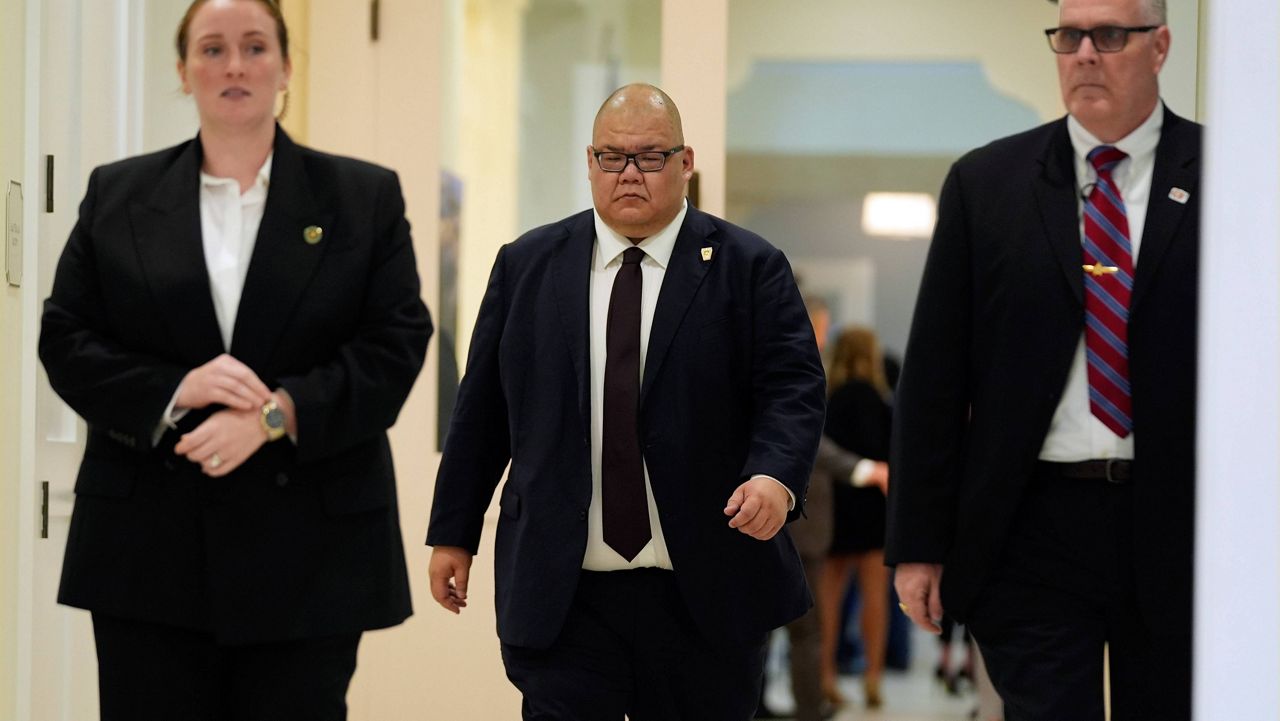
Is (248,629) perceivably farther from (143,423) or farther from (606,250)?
(606,250)

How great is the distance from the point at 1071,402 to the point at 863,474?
4553 mm

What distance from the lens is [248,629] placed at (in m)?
2.81

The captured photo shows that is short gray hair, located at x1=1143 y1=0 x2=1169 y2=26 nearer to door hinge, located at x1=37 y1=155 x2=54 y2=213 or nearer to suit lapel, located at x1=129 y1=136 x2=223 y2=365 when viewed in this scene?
suit lapel, located at x1=129 y1=136 x2=223 y2=365

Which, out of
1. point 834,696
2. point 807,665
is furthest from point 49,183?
point 834,696

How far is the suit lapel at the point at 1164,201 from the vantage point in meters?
2.87

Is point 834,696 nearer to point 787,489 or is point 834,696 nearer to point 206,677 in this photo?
point 787,489

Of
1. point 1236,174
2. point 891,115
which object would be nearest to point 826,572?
point 891,115

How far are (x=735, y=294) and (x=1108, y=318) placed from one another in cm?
69

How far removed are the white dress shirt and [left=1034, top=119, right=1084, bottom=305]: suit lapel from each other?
1403 mm

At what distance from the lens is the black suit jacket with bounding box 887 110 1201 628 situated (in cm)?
280

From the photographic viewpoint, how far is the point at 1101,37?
2.93 m

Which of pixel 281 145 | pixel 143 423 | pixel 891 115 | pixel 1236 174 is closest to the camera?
pixel 1236 174

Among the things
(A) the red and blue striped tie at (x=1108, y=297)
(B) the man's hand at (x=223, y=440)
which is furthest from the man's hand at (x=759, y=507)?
(B) the man's hand at (x=223, y=440)

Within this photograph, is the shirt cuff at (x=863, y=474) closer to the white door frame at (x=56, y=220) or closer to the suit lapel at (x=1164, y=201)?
the white door frame at (x=56, y=220)
